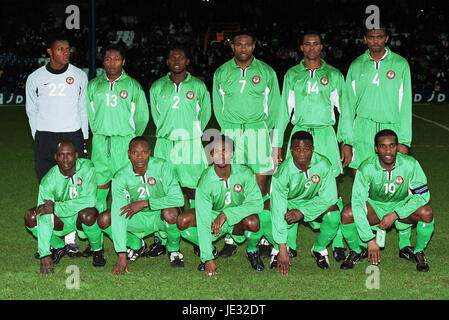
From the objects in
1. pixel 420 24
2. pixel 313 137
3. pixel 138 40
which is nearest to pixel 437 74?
pixel 420 24

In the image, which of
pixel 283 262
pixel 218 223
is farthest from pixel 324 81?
pixel 283 262

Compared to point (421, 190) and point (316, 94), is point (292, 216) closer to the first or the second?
point (421, 190)

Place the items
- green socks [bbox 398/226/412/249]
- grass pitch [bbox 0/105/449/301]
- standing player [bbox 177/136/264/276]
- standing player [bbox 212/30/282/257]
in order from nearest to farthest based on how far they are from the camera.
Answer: grass pitch [bbox 0/105/449/301], standing player [bbox 177/136/264/276], green socks [bbox 398/226/412/249], standing player [bbox 212/30/282/257]

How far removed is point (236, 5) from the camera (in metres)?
28.4

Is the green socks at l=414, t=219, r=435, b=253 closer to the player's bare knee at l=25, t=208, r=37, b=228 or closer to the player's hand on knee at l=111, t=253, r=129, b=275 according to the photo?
the player's hand on knee at l=111, t=253, r=129, b=275

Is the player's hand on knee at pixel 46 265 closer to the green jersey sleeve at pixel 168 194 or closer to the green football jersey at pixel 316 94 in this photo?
the green jersey sleeve at pixel 168 194

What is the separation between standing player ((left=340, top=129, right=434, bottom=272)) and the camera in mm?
5495

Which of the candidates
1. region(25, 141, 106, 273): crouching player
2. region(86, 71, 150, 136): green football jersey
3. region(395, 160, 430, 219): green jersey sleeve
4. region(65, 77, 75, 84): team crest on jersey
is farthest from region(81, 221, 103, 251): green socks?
region(395, 160, 430, 219): green jersey sleeve

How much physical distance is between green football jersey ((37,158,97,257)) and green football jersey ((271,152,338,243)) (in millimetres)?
1475

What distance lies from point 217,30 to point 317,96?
22671 mm

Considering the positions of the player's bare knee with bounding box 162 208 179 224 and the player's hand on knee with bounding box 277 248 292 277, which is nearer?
the player's hand on knee with bounding box 277 248 292 277

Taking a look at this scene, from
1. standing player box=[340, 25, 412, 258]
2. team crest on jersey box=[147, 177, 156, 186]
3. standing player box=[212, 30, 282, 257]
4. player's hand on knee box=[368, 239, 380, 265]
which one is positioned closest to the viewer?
player's hand on knee box=[368, 239, 380, 265]

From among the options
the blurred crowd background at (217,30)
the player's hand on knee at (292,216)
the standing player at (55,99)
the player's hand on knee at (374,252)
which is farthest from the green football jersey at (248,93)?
the blurred crowd background at (217,30)
